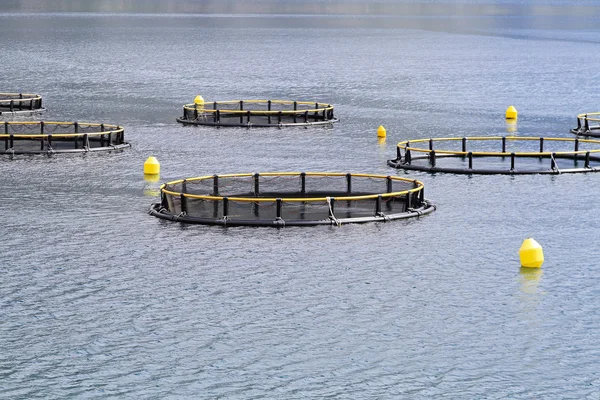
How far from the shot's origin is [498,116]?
87.5 meters

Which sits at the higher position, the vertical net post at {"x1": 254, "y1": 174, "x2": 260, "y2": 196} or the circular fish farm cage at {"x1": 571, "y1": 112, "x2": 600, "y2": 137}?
the circular fish farm cage at {"x1": 571, "y1": 112, "x2": 600, "y2": 137}

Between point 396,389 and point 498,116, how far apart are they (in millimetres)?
61596

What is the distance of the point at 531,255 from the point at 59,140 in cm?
3472

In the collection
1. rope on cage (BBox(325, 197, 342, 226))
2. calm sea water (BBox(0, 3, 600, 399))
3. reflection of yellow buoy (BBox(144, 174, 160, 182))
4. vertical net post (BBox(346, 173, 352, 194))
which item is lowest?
calm sea water (BBox(0, 3, 600, 399))

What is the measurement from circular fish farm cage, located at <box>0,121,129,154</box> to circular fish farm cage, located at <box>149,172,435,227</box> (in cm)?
1330

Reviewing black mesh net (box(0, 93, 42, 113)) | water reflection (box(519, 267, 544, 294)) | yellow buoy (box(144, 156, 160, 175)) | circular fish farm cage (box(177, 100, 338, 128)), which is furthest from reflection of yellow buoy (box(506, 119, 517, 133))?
water reflection (box(519, 267, 544, 294))

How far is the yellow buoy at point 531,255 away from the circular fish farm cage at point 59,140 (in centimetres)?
2843

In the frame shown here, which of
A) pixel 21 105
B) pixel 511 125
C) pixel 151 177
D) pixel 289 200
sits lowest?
pixel 151 177

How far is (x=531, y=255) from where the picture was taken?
39156 millimetres

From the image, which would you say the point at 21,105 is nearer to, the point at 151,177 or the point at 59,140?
the point at 59,140

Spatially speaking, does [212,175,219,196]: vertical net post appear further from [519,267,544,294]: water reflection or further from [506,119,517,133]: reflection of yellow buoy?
[506,119,517,133]: reflection of yellow buoy

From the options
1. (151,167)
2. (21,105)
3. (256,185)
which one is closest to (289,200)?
(256,185)

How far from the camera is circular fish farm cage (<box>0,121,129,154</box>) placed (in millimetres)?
61875

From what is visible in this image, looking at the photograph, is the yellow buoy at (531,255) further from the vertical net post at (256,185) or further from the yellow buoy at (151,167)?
the yellow buoy at (151,167)
